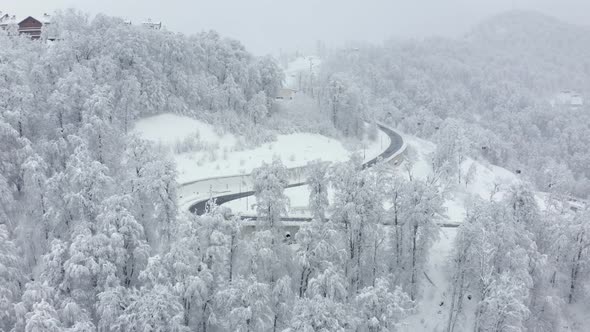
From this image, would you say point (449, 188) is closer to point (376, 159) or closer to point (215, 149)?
point (376, 159)

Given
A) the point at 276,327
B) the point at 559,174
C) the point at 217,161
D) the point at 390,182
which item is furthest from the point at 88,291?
the point at 559,174

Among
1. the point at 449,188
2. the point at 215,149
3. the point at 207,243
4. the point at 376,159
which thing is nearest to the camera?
the point at 207,243

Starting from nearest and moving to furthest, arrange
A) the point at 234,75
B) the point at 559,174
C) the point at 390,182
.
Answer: the point at 390,182 → the point at 234,75 → the point at 559,174

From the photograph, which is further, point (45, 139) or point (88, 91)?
point (88, 91)

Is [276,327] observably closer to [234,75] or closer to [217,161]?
[217,161]

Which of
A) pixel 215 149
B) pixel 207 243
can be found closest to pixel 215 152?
pixel 215 149

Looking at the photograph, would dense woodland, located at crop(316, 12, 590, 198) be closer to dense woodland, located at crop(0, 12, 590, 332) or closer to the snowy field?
the snowy field

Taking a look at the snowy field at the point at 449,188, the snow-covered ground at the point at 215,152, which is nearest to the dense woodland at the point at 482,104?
the snowy field at the point at 449,188

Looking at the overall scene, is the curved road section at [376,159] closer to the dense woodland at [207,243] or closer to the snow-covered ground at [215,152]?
the snow-covered ground at [215,152]
